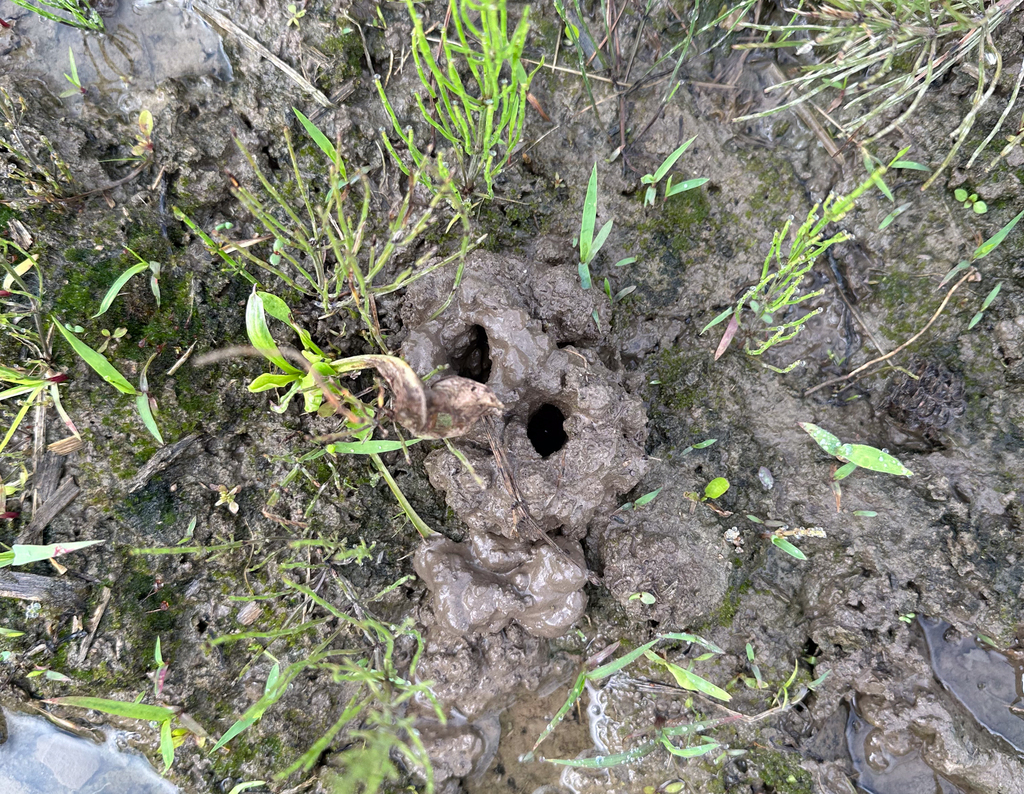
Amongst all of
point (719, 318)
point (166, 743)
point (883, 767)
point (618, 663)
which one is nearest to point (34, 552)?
point (166, 743)

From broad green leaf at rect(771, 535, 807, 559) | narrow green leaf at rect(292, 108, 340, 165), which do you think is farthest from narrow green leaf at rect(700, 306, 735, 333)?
narrow green leaf at rect(292, 108, 340, 165)

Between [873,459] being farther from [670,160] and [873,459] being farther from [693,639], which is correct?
[670,160]

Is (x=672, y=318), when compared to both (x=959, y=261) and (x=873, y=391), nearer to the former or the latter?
(x=873, y=391)

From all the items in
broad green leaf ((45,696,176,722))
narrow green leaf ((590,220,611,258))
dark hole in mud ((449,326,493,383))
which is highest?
narrow green leaf ((590,220,611,258))

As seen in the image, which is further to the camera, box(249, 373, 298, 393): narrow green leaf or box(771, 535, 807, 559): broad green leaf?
box(771, 535, 807, 559): broad green leaf

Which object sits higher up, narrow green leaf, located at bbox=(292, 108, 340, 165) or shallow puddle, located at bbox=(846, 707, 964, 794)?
narrow green leaf, located at bbox=(292, 108, 340, 165)

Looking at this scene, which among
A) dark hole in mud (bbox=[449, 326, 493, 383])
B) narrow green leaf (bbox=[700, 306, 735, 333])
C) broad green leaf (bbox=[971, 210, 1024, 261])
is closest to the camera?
dark hole in mud (bbox=[449, 326, 493, 383])

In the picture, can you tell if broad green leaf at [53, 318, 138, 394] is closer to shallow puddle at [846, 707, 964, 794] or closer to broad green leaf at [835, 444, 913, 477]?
broad green leaf at [835, 444, 913, 477]
